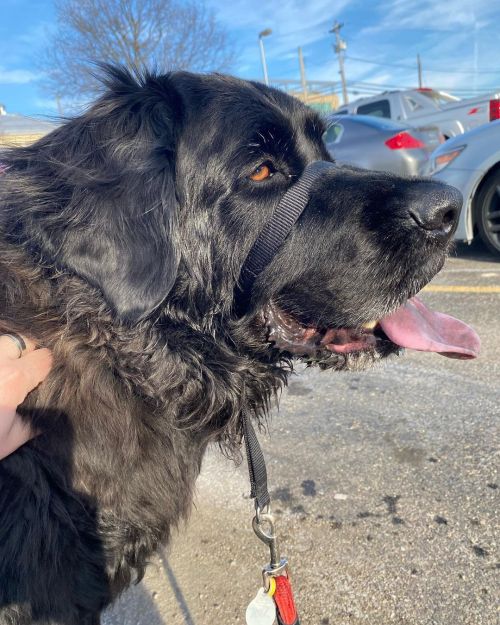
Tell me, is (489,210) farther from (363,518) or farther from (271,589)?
(271,589)

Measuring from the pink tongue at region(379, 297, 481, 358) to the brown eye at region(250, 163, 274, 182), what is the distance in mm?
689

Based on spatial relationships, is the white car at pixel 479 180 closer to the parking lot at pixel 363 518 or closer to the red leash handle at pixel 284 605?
the parking lot at pixel 363 518

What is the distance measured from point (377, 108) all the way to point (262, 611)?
13.7 meters

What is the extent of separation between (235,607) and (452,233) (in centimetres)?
158

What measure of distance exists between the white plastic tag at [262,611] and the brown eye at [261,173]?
1380 mm

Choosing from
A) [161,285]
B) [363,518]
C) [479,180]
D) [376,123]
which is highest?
[161,285]

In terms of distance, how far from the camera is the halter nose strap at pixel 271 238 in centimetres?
174

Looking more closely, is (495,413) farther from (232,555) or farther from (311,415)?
(232,555)

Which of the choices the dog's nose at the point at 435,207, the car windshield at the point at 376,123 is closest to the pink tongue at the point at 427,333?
the dog's nose at the point at 435,207

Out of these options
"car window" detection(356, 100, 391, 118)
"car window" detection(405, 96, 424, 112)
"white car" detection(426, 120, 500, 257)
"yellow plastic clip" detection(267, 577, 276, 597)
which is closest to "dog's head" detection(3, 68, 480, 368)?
"yellow plastic clip" detection(267, 577, 276, 597)

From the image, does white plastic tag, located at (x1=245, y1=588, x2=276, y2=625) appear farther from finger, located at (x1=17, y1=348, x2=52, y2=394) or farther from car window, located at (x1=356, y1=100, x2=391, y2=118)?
car window, located at (x1=356, y1=100, x2=391, y2=118)

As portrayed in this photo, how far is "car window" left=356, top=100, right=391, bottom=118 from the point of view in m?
12.9

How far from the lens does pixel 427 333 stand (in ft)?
6.21

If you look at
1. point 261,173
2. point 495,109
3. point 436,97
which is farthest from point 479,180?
point 436,97
